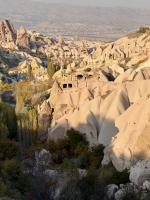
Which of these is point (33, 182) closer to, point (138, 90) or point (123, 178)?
point (123, 178)

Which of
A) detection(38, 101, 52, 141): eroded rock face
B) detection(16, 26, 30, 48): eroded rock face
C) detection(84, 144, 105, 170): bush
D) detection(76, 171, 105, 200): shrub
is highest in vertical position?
detection(76, 171, 105, 200): shrub

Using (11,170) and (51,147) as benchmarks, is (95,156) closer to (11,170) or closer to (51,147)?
(51,147)

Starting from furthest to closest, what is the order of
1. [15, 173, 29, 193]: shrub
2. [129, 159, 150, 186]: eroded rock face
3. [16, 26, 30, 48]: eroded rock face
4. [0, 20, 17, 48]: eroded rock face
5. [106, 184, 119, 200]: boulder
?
1. [0, 20, 17, 48]: eroded rock face
2. [16, 26, 30, 48]: eroded rock face
3. [15, 173, 29, 193]: shrub
4. [129, 159, 150, 186]: eroded rock face
5. [106, 184, 119, 200]: boulder

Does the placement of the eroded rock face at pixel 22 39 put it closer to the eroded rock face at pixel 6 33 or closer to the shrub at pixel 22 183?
the eroded rock face at pixel 6 33

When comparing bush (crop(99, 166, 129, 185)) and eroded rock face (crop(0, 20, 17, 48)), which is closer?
bush (crop(99, 166, 129, 185))

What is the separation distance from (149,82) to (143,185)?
9.69 metres

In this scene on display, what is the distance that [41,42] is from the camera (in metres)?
101

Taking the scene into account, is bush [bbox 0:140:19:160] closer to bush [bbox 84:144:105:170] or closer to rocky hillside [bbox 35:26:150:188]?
rocky hillside [bbox 35:26:150:188]

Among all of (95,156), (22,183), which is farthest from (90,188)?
(95,156)

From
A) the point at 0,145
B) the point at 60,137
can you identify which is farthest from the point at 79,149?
the point at 0,145

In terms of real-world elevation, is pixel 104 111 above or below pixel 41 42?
above

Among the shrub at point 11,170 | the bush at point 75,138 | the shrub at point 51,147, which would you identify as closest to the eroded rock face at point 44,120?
the shrub at point 51,147

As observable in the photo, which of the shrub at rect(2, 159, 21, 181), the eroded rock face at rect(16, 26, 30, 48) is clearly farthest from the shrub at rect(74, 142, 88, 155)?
the eroded rock face at rect(16, 26, 30, 48)

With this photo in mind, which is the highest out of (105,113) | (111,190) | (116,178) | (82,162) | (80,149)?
(111,190)
